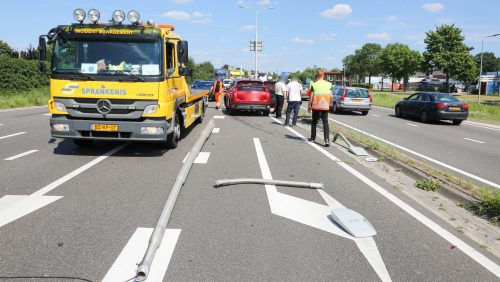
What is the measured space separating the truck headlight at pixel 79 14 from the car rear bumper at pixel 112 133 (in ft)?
6.65

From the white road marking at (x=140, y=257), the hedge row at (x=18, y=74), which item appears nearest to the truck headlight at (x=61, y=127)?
the white road marking at (x=140, y=257)

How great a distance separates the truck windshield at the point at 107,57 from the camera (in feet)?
26.3

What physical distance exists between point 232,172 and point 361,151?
387 cm

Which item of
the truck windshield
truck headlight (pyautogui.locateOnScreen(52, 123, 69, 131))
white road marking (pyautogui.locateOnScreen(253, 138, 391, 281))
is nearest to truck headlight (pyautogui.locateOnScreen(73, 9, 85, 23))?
the truck windshield

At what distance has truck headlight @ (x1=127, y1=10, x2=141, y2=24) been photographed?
27.9ft

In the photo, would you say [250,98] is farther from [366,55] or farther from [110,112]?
[366,55]

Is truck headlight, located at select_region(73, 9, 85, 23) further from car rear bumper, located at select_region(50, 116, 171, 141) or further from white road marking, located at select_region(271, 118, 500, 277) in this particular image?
white road marking, located at select_region(271, 118, 500, 277)

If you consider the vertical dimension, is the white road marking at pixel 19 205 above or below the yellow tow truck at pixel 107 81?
below

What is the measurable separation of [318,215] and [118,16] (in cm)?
597

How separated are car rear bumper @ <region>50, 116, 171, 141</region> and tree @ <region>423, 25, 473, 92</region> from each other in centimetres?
5740

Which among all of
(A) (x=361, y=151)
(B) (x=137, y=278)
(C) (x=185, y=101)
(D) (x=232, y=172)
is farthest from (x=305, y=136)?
(B) (x=137, y=278)

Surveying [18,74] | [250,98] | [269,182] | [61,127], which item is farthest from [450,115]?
[18,74]

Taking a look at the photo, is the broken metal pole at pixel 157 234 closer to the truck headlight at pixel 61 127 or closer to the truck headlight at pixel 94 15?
the truck headlight at pixel 61 127

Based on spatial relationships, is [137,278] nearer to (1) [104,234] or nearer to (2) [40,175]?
(1) [104,234]
